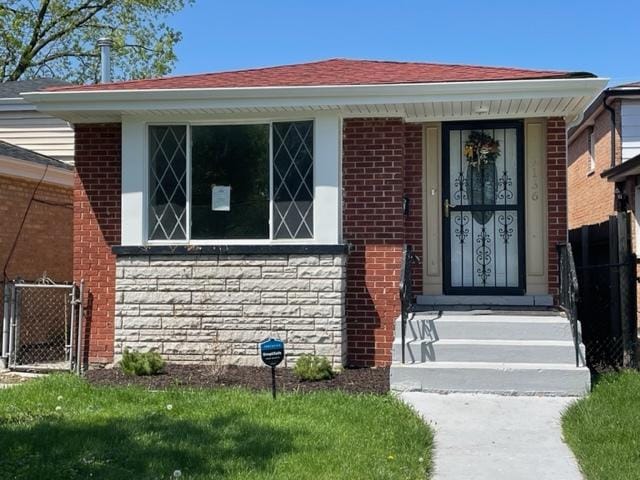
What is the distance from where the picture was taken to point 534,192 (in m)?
8.85

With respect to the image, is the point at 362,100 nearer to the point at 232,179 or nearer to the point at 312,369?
the point at 232,179

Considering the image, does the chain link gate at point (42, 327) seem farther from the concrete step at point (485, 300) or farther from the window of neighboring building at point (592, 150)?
the window of neighboring building at point (592, 150)

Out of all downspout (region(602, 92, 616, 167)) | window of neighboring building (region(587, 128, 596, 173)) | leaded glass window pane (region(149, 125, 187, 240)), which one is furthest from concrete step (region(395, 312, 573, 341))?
window of neighboring building (region(587, 128, 596, 173))

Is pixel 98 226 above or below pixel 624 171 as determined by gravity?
below

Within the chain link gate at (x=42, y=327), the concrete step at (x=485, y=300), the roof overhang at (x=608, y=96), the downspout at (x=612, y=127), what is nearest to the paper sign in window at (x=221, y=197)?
the chain link gate at (x=42, y=327)

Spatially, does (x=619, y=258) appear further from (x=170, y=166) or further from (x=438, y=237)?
(x=170, y=166)

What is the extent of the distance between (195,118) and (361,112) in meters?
2.00

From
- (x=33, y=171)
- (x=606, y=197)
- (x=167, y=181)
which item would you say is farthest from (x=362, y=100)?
(x=606, y=197)

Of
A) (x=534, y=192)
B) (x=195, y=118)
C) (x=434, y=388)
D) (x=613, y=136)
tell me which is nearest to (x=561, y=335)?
(x=434, y=388)

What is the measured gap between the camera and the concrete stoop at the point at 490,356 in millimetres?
7109

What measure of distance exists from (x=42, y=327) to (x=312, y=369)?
5.71m

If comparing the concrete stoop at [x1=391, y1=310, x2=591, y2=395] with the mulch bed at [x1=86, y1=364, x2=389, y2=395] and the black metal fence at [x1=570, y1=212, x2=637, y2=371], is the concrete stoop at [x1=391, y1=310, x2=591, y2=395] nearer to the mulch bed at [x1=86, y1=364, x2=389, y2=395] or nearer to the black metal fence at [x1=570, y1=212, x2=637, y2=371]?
the mulch bed at [x1=86, y1=364, x2=389, y2=395]

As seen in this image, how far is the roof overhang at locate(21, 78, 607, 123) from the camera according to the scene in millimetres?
7770

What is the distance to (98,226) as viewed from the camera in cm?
906
